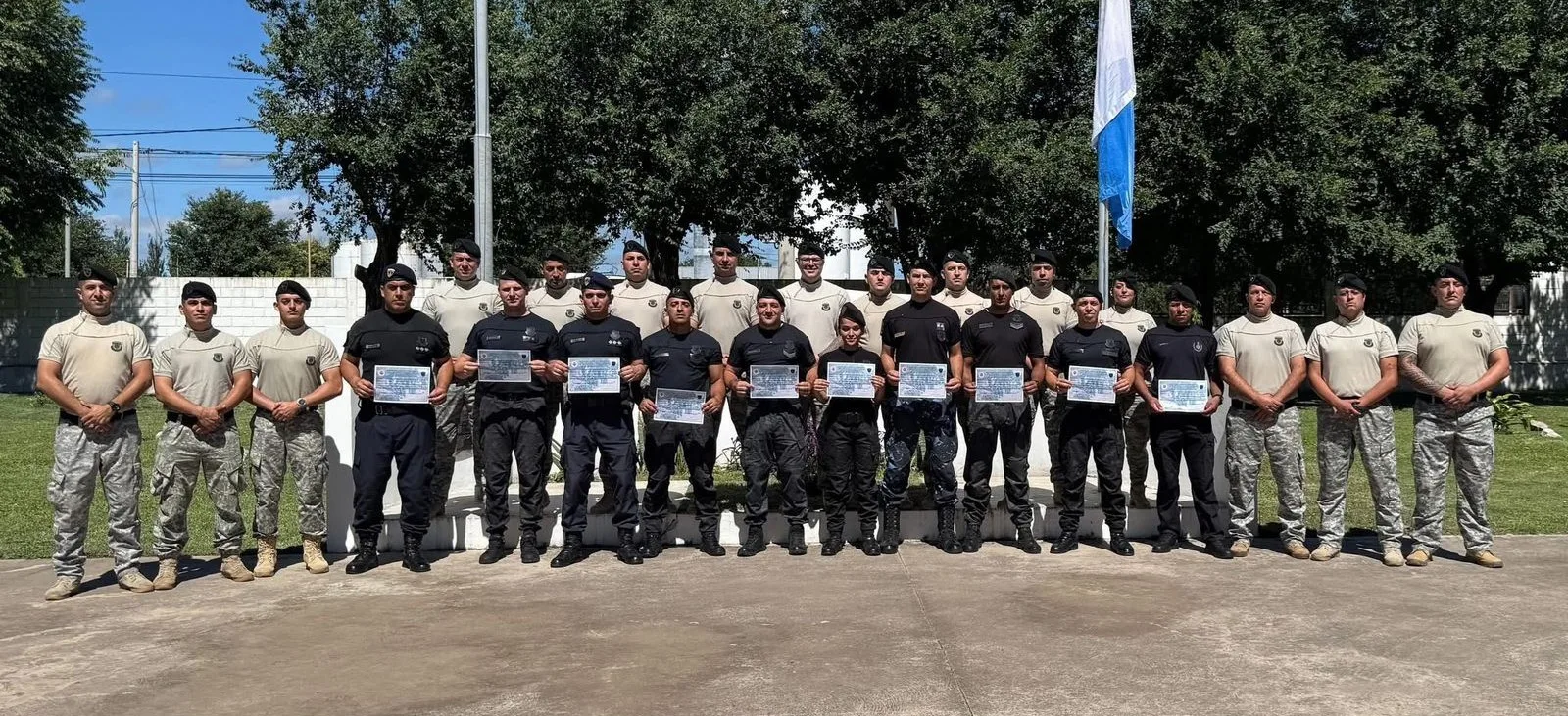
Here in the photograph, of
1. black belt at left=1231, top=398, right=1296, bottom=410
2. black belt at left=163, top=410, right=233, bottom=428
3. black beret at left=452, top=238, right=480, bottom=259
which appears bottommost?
black belt at left=163, top=410, right=233, bottom=428

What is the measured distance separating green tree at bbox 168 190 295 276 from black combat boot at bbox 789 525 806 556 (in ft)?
202

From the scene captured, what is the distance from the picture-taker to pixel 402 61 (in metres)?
23.1

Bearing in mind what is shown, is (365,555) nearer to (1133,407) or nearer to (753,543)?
(753,543)

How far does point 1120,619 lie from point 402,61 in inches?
791

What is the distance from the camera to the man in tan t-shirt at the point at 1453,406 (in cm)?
800

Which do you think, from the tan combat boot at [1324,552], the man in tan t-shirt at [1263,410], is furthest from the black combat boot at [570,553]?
the tan combat boot at [1324,552]

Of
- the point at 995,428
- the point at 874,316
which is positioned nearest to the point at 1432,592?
the point at 995,428

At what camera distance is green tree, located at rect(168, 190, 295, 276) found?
213 ft

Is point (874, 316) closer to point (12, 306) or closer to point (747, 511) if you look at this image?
point (747, 511)

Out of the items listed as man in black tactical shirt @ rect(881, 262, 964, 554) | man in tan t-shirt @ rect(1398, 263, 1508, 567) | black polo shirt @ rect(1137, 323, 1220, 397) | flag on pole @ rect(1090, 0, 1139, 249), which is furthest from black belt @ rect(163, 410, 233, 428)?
flag on pole @ rect(1090, 0, 1139, 249)

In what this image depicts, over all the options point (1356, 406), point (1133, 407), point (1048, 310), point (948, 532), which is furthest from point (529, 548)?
point (1356, 406)

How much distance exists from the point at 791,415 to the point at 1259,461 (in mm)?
3266

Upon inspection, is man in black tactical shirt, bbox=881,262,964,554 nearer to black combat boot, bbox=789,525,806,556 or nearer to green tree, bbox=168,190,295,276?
black combat boot, bbox=789,525,806,556

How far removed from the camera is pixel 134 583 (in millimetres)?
7383
